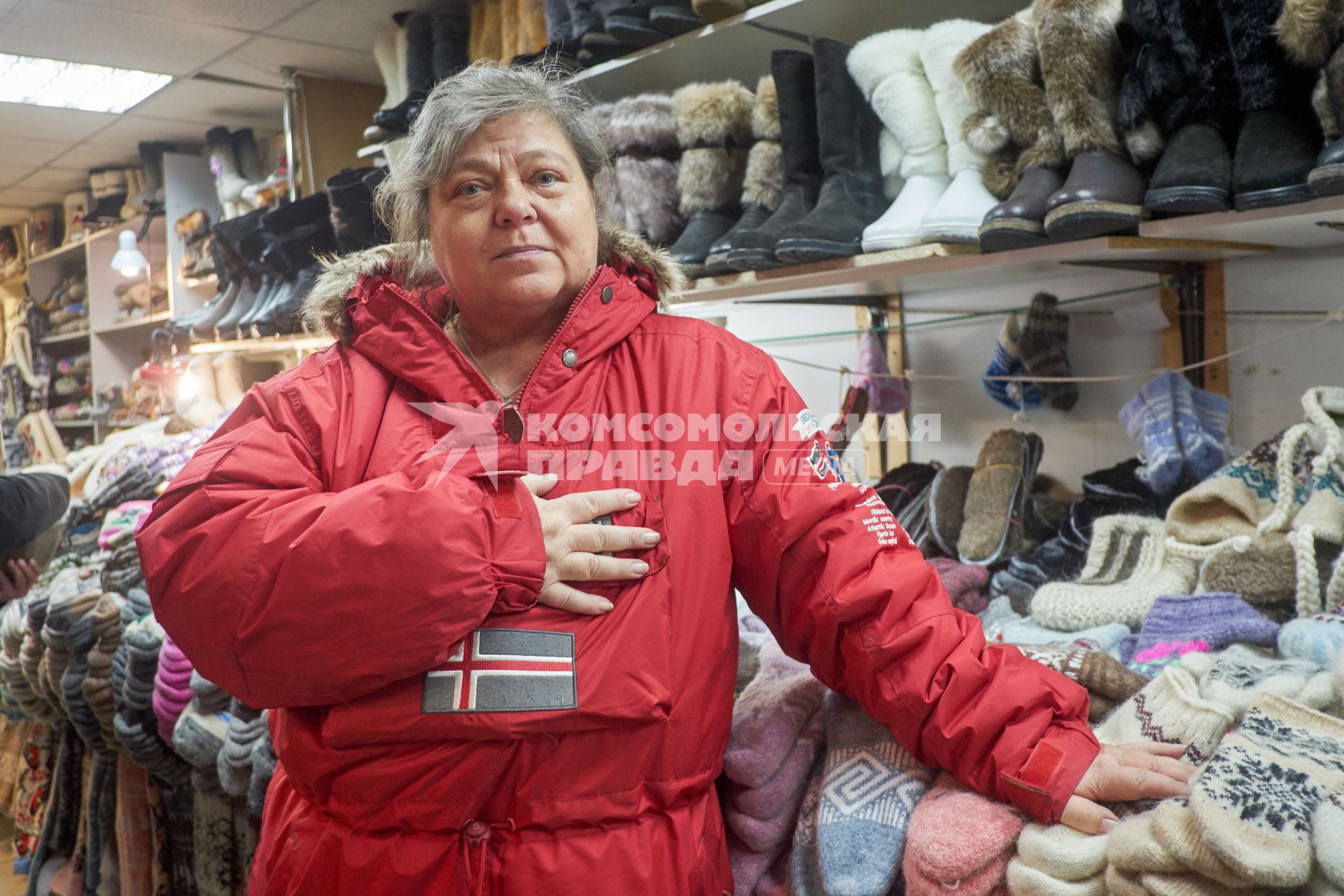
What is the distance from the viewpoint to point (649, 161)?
6.58ft

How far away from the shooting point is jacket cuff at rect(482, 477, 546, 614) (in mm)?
1005

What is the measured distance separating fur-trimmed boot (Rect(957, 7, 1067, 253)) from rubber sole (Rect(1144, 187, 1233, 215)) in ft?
0.50

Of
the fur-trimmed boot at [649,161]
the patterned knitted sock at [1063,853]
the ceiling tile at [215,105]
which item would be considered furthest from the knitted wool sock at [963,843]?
the ceiling tile at [215,105]

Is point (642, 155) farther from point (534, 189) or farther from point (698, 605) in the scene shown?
point (698, 605)

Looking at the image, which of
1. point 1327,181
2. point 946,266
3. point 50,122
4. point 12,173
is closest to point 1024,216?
point 946,266

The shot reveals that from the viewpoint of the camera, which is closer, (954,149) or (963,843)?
(963,843)

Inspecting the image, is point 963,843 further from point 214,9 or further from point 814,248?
point 214,9

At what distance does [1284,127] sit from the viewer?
1165mm

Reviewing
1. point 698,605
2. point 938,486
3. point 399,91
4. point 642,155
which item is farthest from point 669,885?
point 399,91

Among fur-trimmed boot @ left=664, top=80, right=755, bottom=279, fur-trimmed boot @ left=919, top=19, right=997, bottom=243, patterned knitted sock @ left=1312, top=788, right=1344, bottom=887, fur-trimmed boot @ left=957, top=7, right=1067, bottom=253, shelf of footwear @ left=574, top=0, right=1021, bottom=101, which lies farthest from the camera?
fur-trimmed boot @ left=664, top=80, right=755, bottom=279

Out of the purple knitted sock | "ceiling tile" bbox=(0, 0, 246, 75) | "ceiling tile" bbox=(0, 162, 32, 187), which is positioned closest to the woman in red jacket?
the purple knitted sock

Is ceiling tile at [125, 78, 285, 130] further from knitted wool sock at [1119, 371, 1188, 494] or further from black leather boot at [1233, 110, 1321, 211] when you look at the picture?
black leather boot at [1233, 110, 1321, 211]

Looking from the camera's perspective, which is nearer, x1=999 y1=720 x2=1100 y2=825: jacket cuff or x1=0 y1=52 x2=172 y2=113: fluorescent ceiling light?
x1=999 y1=720 x2=1100 y2=825: jacket cuff

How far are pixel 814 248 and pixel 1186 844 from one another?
1.04 meters
